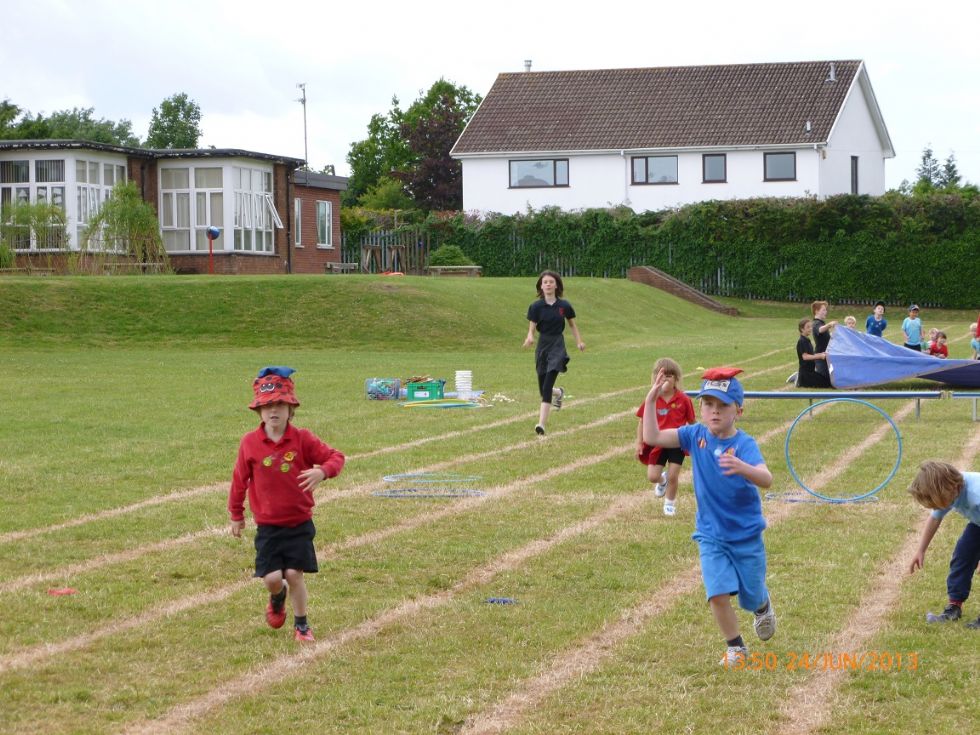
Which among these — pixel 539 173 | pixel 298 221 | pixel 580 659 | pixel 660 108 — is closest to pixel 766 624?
pixel 580 659

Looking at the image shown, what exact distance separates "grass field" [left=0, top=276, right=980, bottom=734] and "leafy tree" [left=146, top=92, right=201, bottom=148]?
10859cm

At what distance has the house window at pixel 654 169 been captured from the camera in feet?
198

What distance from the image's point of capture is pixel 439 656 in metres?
7.01

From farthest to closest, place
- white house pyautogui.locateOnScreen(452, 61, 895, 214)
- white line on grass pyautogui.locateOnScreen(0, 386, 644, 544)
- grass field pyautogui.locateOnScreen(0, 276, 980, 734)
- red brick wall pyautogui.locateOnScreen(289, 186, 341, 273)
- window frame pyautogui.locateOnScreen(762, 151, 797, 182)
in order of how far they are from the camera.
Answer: white house pyautogui.locateOnScreen(452, 61, 895, 214)
window frame pyautogui.locateOnScreen(762, 151, 797, 182)
red brick wall pyautogui.locateOnScreen(289, 186, 341, 273)
white line on grass pyautogui.locateOnScreen(0, 386, 644, 544)
grass field pyautogui.locateOnScreen(0, 276, 980, 734)

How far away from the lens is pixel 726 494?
681cm

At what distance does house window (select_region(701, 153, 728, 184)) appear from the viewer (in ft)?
195

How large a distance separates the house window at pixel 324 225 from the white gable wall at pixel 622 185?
7752 mm

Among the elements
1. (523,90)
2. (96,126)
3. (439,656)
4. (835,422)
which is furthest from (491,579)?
(96,126)

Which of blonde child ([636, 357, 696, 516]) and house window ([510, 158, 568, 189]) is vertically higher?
house window ([510, 158, 568, 189])

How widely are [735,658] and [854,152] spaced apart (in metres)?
58.7

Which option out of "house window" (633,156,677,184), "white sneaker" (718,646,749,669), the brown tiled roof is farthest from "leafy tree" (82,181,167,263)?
"white sneaker" (718,646,749,669)

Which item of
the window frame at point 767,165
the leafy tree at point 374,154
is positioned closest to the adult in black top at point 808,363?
the window frame at point 767,165

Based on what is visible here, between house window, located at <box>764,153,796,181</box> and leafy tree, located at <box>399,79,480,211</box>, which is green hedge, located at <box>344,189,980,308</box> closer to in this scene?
house window, located at <box>764,153,796,181</box>

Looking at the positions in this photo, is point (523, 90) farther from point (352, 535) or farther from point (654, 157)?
point (352, 535)
